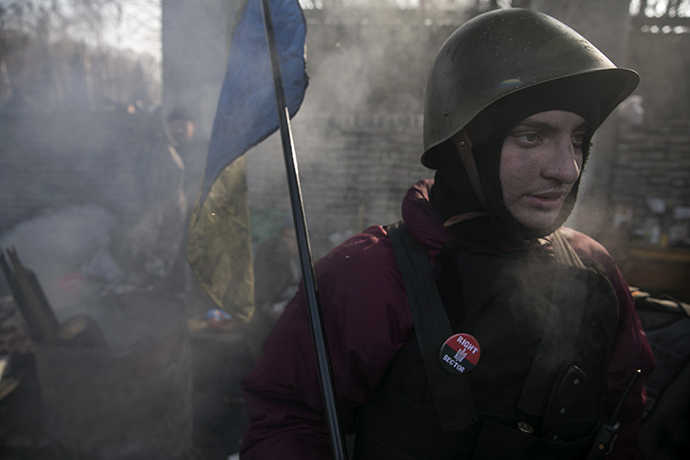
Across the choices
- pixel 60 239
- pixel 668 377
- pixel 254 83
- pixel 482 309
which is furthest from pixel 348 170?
pixel 60 239

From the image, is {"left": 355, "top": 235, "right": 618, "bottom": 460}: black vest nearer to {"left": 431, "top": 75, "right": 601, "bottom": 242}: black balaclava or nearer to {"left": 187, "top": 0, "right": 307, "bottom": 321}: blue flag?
{"left": 431, "top": 75, "right": 601, "bottom": 242}: black balaclava

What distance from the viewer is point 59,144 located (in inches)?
260

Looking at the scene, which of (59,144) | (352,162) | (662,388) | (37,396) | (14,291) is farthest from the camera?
(59,144)

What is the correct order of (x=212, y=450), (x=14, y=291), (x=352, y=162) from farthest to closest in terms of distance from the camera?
(x=352, y=162), (x=212, y=450), (x=14, y=291)

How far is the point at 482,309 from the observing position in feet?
3.43

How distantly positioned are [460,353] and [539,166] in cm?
60

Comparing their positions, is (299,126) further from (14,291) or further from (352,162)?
(14,291)

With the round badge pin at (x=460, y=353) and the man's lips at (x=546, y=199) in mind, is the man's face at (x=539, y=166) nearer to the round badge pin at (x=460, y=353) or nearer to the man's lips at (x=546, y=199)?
the man's lips at (x=546, y=199)

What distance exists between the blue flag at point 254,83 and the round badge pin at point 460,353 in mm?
959

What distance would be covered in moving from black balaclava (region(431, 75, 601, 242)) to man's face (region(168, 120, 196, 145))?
15.2ft

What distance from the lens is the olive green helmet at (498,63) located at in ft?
3.63

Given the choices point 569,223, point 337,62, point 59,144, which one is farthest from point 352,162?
point 59,144

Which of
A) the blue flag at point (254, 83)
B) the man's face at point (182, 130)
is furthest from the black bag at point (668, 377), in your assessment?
the man's face at point (182, 130)

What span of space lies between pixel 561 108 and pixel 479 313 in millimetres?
663
